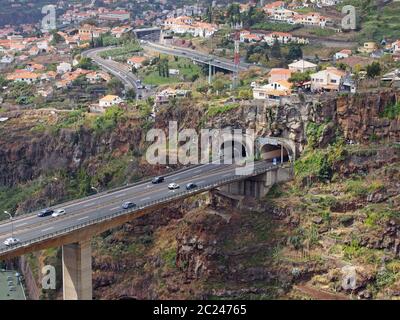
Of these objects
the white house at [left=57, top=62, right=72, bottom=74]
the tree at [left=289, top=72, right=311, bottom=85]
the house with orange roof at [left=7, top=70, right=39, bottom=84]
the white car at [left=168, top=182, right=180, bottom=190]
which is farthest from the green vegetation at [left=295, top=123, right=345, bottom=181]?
the white house at [left=57, top=62, right=72, bottom=74]

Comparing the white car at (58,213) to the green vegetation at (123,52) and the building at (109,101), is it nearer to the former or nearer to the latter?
the building at (109,101)

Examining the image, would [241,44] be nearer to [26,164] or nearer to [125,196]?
[26,164]

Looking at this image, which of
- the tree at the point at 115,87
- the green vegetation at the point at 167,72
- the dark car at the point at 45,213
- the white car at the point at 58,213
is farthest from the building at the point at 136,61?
the dark car at the point at 45,213

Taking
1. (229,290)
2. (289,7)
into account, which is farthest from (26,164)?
(289,7)

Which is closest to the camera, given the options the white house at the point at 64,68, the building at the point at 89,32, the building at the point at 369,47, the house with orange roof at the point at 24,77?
the building at the point at 369,47

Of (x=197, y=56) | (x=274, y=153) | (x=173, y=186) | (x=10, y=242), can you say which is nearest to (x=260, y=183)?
(x=274, y=153)

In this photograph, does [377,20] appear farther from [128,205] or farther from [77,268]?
[77,268]
